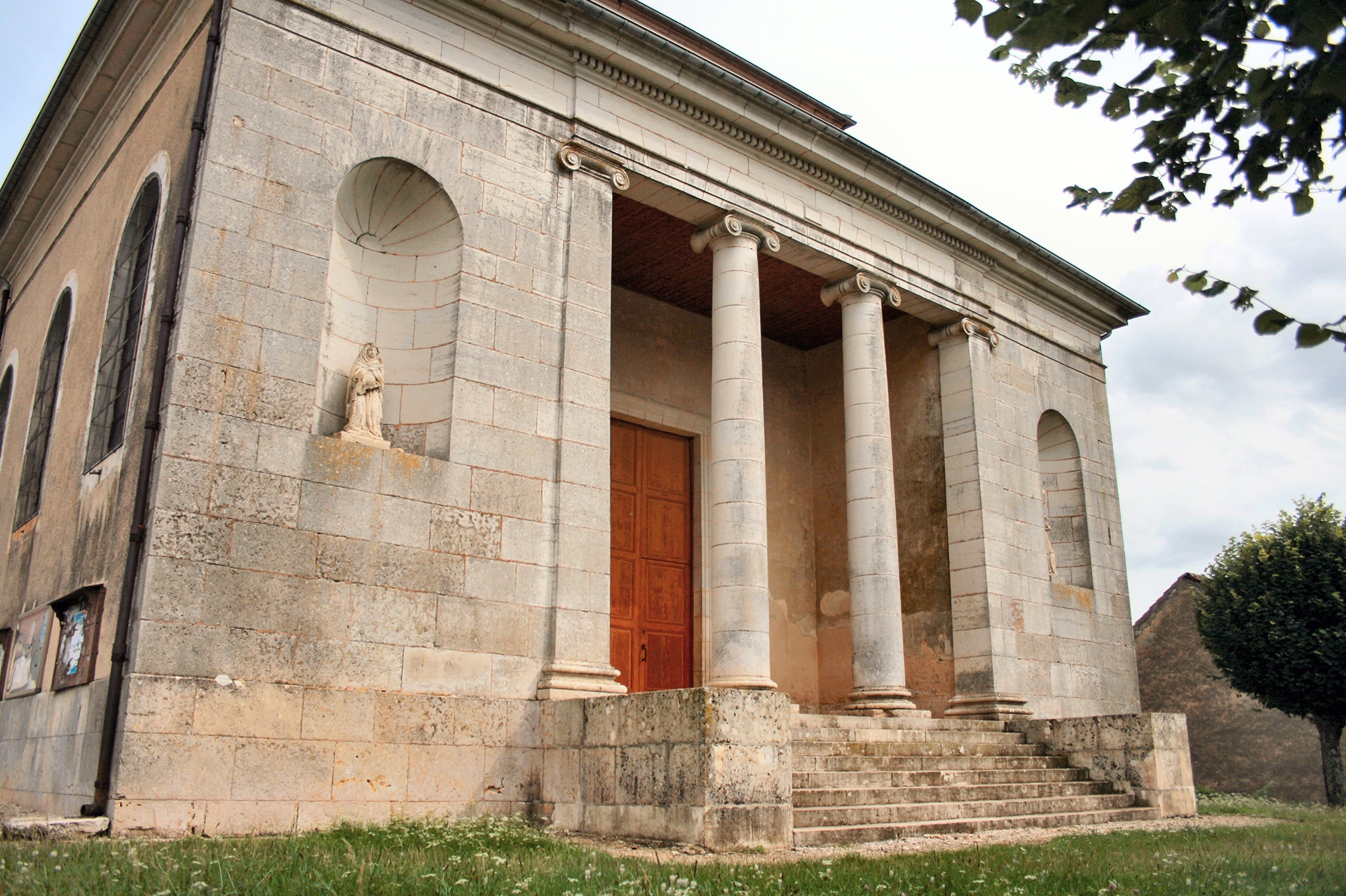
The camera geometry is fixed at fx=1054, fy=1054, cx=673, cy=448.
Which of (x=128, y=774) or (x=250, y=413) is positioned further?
(x=250, y=413)

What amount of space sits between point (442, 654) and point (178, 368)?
321 cm

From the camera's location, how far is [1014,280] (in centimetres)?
1647

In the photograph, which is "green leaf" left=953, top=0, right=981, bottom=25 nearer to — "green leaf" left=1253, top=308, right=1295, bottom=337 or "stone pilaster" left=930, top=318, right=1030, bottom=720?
"green leaf" left=1253, top=308, right=1295, bottom=337

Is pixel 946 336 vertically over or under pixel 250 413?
over

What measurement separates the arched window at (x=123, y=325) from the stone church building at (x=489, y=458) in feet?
0.21

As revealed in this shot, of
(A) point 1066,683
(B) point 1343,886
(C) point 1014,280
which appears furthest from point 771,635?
(B) point 1343,886

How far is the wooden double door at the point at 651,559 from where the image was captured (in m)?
14.4

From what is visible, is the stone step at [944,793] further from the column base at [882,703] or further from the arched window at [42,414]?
the arched window at [42,414]

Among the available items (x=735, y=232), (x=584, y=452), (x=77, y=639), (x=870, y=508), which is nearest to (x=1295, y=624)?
(x=870, y=508)

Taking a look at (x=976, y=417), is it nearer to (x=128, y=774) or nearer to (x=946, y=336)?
(x=946, y=336)

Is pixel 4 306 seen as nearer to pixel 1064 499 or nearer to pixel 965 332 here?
pixel 965 332

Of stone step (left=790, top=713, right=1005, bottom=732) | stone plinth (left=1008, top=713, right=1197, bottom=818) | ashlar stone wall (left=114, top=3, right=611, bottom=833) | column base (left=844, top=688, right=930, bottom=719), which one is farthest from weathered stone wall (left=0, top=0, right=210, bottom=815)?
stone plinth (left=1008, top=713, right=1197, bottom=818)

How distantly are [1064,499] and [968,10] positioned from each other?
46.1ft

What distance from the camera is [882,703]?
12.5 meters
